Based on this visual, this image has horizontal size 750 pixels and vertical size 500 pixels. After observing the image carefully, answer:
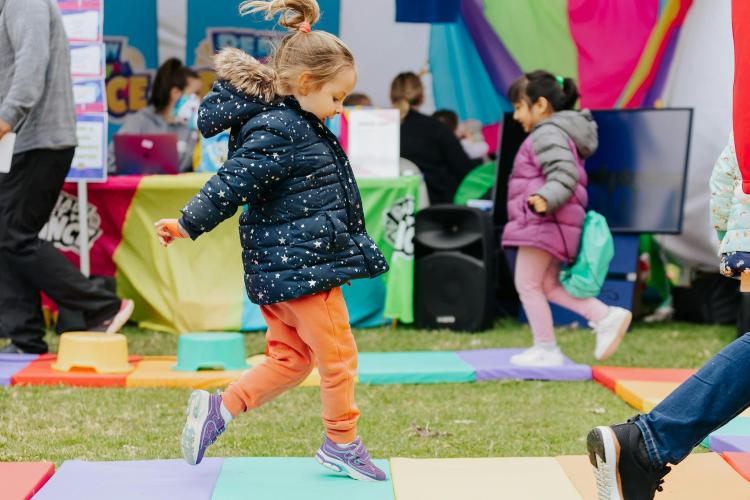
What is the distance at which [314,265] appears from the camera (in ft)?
10.6

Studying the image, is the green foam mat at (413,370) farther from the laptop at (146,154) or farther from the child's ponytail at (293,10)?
the child's ponytail at (293,10)

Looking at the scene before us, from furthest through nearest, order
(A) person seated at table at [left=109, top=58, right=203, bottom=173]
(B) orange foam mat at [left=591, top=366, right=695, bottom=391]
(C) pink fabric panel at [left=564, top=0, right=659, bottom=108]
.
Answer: (A) person seated at table at [left=109, top=58, right=203, bottom=173], (C) pink fabric panel at [left=564, top=0, right=659, bottom=108], (B) orange foam mat at [left=591, top=366, right=695, bottom=391]

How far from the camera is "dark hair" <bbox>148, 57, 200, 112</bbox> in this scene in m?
7.69

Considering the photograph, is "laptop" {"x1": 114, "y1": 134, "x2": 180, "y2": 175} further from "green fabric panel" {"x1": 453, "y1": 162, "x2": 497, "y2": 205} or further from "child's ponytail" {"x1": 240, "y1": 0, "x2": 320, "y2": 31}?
"child's ponytail" {"x1": 240, "y1": 0, "x2": 320, "y2": 31}

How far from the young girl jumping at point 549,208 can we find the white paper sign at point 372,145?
1215 mm

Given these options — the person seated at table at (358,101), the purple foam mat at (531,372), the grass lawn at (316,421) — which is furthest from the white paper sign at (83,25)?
the purple foam mat at (531,372)

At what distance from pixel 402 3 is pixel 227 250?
7.31 ft

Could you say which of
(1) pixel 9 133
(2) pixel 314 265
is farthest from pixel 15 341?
(2) pixel 314 265

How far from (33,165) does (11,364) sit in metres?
0.91

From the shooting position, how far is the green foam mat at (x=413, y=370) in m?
5.02

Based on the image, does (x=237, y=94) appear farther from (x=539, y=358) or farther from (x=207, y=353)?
(x=539, y=358)

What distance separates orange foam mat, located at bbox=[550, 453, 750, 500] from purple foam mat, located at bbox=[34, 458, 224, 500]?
1.08 metres

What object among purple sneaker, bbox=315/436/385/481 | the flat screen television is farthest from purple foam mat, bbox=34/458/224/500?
the flat screen television

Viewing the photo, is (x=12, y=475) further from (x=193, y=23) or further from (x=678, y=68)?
(x=193, y=23)
